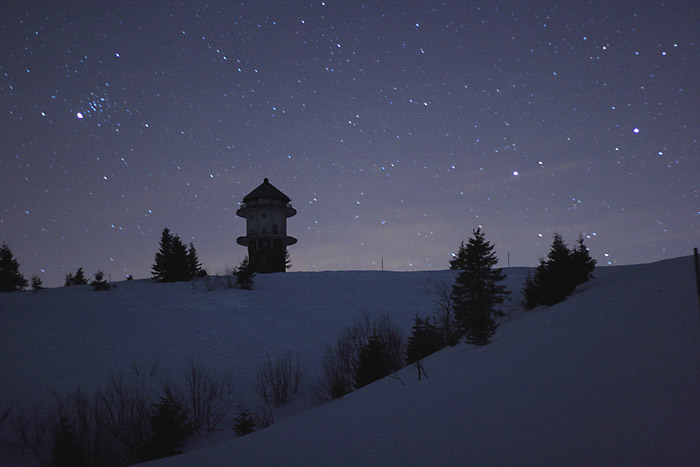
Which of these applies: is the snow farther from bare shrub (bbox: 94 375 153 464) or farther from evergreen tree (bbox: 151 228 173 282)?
evergreen tree (bbox: 151 228 173 282)

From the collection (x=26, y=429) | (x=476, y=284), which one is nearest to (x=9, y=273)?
(x=26, y=429)

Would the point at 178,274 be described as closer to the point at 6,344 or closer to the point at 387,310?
the point at 6,344

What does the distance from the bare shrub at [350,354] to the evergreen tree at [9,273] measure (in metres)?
38.7

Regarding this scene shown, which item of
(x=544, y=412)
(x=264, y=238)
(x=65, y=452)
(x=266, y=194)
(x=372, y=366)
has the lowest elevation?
(x=65, y=452)

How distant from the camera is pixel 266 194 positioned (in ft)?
193

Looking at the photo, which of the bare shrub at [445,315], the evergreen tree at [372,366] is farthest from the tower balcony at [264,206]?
the evergreen tree at [372,366]

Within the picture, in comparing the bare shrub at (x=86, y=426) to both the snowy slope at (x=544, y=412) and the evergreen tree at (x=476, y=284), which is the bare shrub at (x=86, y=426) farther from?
the evergreen tree at (x=476, y=284)

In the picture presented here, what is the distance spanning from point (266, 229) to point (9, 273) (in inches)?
1140

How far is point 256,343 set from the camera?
28.7 m

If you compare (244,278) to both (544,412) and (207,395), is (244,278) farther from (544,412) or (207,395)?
(544,412)

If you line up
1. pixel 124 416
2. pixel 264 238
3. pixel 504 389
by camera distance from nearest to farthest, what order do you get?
pixel 504 389 < pixel 124 416 < pixel 264 238

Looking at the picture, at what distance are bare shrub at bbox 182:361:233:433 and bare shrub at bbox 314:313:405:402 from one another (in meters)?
4.84

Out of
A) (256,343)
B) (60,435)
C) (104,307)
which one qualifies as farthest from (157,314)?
(60,435)

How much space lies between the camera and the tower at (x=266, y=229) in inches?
2263
